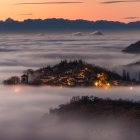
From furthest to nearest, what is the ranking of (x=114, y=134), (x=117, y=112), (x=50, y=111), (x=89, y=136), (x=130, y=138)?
(x=50, y=111)
(x=117, y=112)
(x=89, y=136)
(x=114, y=134)
(x=130, y=138)

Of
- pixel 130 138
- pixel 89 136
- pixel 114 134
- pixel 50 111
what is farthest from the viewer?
pixel 50 111

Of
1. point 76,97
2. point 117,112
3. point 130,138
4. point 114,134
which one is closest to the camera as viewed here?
point 130,138

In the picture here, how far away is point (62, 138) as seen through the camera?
134000 mm

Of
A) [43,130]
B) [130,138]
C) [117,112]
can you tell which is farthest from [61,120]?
[130,138]

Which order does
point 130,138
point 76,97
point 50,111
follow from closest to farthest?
point 130,138
point 50,111
point 76,97

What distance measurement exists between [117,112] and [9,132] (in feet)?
97.4

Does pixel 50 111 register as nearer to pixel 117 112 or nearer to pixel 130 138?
pixel 117 112

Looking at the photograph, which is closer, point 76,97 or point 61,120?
point 61,120

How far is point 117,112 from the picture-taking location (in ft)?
481

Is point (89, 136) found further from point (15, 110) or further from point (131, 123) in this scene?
point (15, 110)

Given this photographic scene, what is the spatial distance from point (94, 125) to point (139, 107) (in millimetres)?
14776

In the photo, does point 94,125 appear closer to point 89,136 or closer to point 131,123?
point 89,136

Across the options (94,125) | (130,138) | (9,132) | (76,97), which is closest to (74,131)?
(94,125)

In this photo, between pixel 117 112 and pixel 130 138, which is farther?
pixel 117 112
